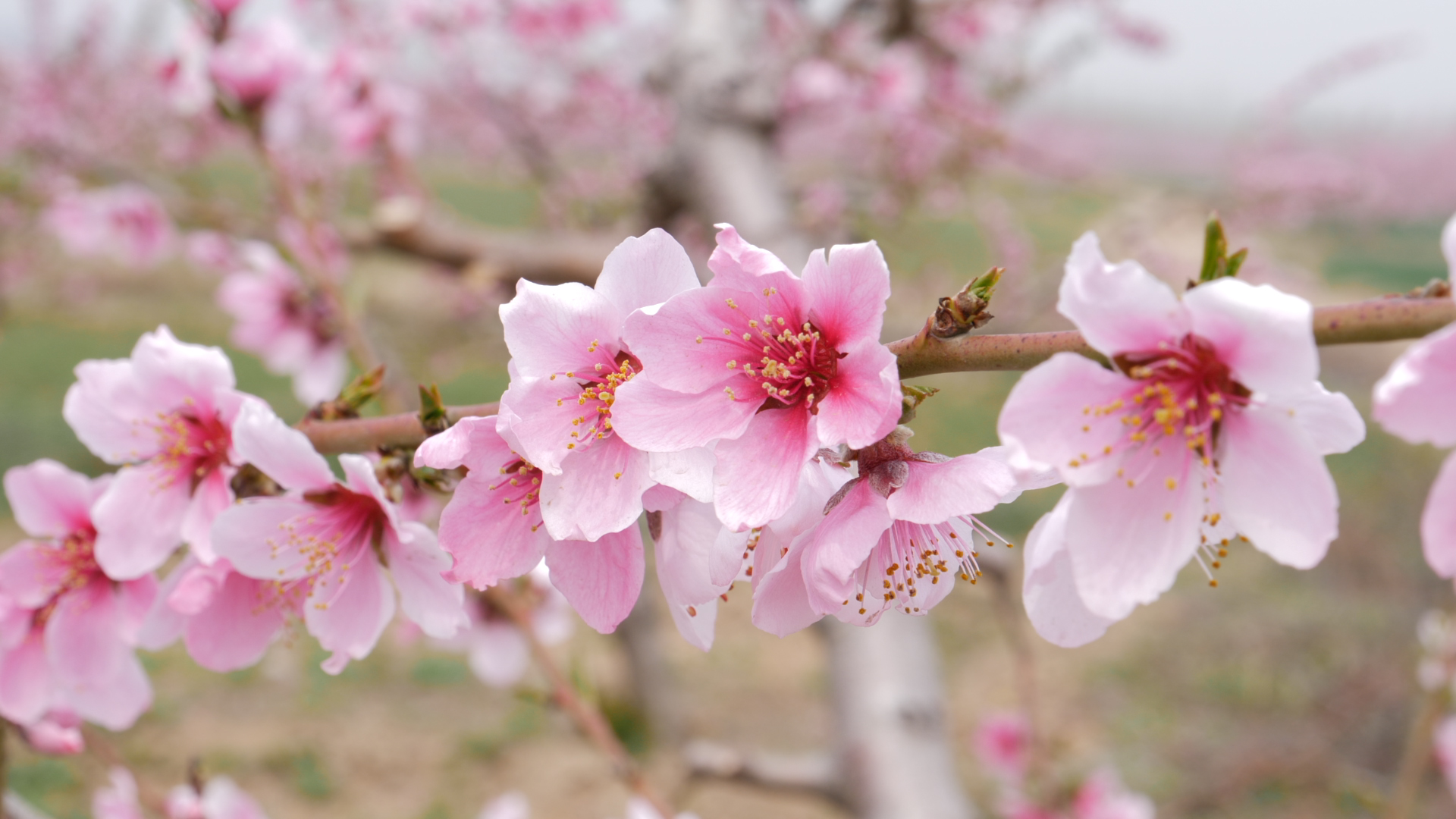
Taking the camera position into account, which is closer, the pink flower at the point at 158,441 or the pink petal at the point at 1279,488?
the pink petal at the point at 1279,488

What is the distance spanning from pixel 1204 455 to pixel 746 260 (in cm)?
32

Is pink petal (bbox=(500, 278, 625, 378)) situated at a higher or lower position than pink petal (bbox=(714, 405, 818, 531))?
higher

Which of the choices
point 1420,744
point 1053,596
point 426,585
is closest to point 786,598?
point 1053,596

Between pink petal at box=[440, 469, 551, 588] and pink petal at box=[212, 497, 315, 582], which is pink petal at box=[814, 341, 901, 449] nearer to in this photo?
pink petal at box=[440, 469, 551, 588]

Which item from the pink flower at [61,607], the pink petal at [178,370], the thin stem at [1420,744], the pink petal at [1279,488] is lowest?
the thin stem at [1420,744]

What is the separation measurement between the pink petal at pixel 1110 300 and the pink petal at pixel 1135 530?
0.09 meters

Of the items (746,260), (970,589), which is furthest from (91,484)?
(970,589)

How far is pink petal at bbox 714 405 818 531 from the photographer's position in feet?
1.80

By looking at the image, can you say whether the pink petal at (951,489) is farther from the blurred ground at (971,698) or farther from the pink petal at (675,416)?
the blurred ground at (971,698)

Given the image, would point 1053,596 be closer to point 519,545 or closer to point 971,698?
point 519,545

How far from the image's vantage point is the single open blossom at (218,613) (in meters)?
0.74

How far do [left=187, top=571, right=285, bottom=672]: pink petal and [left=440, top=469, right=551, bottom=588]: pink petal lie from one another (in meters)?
0.28

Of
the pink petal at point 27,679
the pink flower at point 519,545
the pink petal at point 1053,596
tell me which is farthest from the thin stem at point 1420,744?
the pink petal at point 27,679

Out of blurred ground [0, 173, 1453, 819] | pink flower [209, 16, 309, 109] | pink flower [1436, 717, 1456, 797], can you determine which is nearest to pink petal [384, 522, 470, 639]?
pink flower [209, 16, 309, 109]
